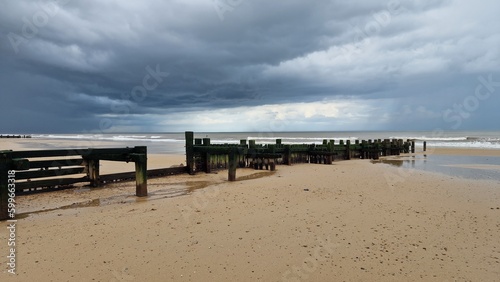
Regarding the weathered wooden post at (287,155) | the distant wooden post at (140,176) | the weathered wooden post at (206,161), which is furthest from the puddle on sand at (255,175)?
the distant wooden post at (140,176)

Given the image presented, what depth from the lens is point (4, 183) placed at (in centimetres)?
685

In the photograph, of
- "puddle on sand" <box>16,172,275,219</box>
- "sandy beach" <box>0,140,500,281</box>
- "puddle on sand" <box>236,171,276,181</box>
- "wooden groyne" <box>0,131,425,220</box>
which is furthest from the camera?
"puddle on sand" <box>236,171,276,181</box>

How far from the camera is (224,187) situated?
1052 cm

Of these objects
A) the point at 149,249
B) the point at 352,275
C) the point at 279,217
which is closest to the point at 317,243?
the point at 352,275

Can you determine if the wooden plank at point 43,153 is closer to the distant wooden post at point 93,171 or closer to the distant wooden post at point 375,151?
the distant wooden post at point 93,171

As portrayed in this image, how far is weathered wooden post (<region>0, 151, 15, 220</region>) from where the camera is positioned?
675 cm

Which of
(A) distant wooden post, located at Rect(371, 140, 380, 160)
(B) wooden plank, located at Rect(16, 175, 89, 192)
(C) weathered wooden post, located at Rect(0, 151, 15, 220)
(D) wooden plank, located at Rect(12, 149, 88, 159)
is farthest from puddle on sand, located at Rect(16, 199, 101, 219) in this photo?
(A) distant wooden post, located at Rect(371, 140, 380, 160)

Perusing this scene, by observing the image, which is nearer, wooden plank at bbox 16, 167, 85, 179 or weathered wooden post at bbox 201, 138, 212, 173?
wooden plank at bbox 16, 167, 85, 179

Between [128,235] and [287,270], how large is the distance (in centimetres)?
303

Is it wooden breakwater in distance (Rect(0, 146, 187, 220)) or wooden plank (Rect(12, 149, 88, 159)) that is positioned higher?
wooden plank (Rect(12, 149, 88, 159))

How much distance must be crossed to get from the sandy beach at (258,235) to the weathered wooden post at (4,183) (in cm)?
43

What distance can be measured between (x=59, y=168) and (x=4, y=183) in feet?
8.54

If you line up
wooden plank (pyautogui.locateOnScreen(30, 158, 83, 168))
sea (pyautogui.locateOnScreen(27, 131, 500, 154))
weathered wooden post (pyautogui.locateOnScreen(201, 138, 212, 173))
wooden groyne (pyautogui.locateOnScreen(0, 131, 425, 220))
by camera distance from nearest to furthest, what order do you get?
wooden groyne (pyautogui.locateOnScreen(0, 131, 425, 220)) < wooden plank (pyautogui.locateOnScreen(30, 158, 83, 168)) < weathered wooden post (pyautogui.locateOnScreen(201, 138, 212, 173)) < sea (pyautogui.locateOnScreen(27, 131, 500, 154))

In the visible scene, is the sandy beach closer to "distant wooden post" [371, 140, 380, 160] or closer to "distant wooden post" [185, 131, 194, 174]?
"distant wooden post" [185, 131, 194, 174]
